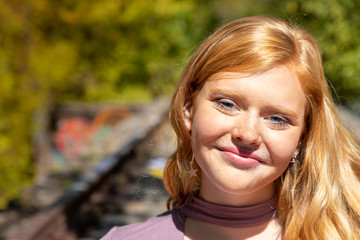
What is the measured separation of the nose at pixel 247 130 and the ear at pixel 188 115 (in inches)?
10.3

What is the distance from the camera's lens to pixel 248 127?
167 centimetres

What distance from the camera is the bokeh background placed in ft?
19.0

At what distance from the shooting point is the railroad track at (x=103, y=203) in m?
5.33

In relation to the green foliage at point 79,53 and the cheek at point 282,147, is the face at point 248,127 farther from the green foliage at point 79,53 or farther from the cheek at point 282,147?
the green foliage at point 79,53

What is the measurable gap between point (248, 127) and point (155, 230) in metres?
0.52

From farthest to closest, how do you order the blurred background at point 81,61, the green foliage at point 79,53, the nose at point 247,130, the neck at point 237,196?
the green foliage at point 79,53 < the blurred background at point 81,61 < the neck at point 237,196 < the nose at point 247,130

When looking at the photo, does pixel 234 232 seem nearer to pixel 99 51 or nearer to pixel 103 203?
pixel 103 203

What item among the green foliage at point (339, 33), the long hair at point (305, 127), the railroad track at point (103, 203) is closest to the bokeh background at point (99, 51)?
the green foliage at point (339, 33)

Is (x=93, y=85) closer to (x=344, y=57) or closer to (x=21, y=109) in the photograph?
(x=21, y=109)

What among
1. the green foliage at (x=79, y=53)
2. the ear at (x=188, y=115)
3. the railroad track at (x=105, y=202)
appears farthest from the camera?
the green foliage at (x=79, y=53)

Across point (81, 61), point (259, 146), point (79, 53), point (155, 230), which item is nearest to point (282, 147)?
point (259, 146)

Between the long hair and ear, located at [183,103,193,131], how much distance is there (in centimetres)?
1

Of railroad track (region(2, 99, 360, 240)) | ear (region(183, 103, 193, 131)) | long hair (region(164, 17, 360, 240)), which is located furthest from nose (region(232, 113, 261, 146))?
railroad track (region(2, 99, 360, 240))

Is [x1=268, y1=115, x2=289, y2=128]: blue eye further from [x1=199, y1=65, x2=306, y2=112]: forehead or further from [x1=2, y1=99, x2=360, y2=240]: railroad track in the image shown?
[x1=2, y1=99, x2=360, y2=240]: railroad track
